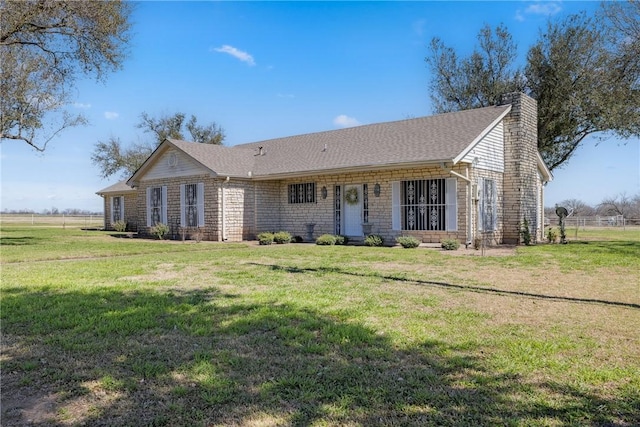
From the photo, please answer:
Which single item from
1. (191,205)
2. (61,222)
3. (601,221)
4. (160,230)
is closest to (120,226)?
(160,230)

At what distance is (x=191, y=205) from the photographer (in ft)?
66.8

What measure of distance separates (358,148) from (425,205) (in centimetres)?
417

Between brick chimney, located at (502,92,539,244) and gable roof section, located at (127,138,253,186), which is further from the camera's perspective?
gable roof section, located at (127,138,253,186)

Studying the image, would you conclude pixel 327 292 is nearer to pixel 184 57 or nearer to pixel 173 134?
pixel 184 57

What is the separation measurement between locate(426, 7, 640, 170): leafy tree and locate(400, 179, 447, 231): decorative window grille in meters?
7.75

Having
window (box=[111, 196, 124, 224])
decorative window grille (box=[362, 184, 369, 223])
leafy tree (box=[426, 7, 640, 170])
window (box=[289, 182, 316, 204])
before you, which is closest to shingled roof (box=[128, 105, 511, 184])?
window (box=[289, 182, 316, 204])

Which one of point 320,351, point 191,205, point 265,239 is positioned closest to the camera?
point 320,351

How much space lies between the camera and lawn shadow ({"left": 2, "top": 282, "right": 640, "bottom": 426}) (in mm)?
2822

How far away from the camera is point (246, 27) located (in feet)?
45.5

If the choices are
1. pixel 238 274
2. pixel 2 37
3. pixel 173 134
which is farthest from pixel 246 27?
pixel 173 134

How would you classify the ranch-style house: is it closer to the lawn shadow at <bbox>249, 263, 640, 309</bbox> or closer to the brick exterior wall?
the lawn shadow at <bbox>249, 263, 640, 309</bbox>

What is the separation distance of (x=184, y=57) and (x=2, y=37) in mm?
5702

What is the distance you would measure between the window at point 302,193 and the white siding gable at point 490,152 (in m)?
6.79

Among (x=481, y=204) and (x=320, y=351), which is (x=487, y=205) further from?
(x=320, y=351)
